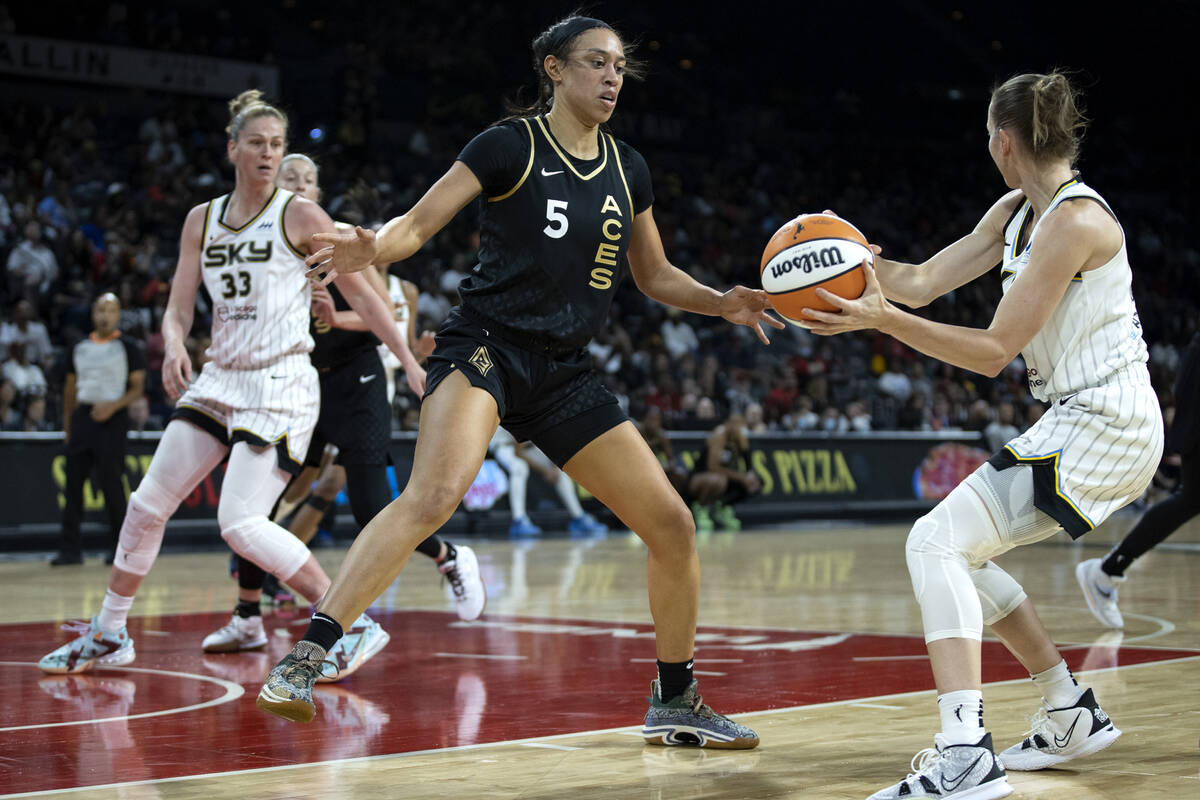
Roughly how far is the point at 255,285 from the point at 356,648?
64.4 inches

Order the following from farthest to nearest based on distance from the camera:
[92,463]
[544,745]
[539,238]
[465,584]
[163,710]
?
[92,463] < [465,584] < [163,710] < [544,745] < [539,238]

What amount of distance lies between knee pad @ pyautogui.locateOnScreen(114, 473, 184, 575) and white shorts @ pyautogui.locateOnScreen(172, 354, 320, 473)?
337 millimetres

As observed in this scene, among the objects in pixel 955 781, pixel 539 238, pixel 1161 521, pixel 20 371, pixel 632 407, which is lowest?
pixel 955 781

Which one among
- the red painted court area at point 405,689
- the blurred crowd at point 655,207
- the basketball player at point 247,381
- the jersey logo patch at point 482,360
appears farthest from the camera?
the blurred crowd at point 655,207

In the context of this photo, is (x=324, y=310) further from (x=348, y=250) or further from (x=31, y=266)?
(x=31, y=266)

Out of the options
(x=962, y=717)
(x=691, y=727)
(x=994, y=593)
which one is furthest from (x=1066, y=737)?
(x=691, y=727)

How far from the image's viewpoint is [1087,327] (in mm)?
3994

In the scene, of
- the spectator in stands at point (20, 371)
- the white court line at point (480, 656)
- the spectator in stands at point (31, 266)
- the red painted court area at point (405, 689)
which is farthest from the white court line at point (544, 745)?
the spectator in stands at point (31, 266)

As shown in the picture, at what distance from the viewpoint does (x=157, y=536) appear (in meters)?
6.22

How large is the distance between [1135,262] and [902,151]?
5832 mm

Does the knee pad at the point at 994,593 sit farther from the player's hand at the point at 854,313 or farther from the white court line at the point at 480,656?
the white court line at the point at 480,656

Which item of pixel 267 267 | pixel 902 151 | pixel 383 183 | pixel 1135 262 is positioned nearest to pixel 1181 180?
pixel 1135 262

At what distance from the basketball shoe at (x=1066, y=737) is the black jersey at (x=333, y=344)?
163 inches

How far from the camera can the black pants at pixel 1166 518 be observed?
7.65 metres
